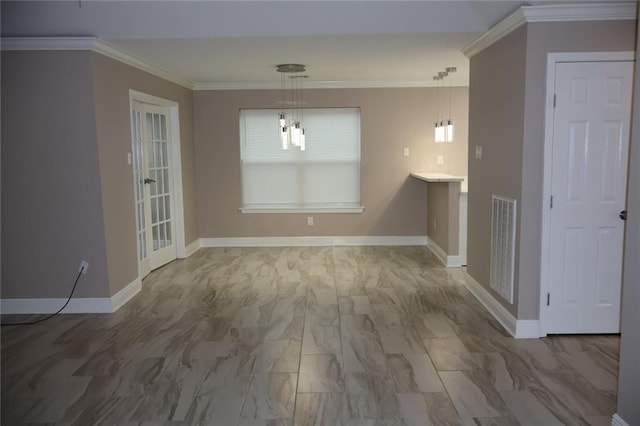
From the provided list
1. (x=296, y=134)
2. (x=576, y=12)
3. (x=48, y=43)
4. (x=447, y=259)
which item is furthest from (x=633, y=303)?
(x=48, y=43)

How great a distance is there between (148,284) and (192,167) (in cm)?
221

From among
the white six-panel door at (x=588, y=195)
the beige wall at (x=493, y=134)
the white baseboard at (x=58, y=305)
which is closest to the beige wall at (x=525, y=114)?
the beige wall at (x=493, y=134)

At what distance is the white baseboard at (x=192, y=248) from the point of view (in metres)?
6.64

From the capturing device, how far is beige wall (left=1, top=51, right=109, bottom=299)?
4148 mm

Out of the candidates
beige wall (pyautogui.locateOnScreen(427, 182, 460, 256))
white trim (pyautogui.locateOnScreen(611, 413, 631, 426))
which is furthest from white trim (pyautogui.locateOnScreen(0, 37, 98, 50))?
white trim (pyautogui.locateOnScreen(611, 413, 631, 426))

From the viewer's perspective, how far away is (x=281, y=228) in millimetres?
7281

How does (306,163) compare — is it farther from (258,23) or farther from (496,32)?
(496,32)

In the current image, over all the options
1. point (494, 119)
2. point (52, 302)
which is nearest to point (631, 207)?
point (494, 119)

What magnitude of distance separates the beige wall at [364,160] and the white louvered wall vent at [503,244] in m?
2.98

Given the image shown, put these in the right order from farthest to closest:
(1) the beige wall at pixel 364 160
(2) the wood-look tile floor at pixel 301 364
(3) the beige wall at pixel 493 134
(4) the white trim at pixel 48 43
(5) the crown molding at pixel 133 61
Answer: (1) the beige wall at pixel 364 160 < (5) the crown molding at pixel 133 61 < (4) the white trim at pixel 48 43 < (3) the beige wall at pixel 493 134 < (2) the wood-look tile floor at pixel 301 364

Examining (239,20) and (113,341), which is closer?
(113,341)

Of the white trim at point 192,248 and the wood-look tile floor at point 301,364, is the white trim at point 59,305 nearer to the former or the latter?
the wood-look tile floor at point 301,364

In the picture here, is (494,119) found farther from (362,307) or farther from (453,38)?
(362,307)

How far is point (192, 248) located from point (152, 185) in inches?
51.9
